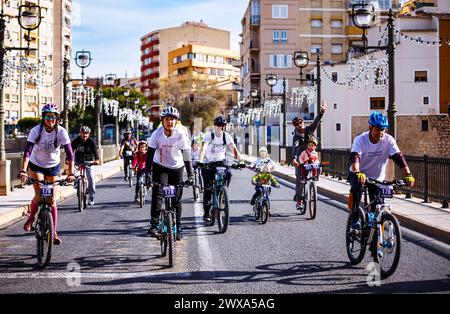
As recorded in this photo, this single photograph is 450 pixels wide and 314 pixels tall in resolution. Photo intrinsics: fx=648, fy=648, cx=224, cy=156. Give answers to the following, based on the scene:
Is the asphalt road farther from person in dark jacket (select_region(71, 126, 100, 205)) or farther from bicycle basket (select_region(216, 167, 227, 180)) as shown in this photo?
person in dark jacket (select_region(71, 126, 100, 205))

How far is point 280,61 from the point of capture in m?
80.3

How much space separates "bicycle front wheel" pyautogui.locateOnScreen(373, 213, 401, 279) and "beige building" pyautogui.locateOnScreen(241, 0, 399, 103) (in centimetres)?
6980

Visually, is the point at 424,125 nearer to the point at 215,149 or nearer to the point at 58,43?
the point at 215,149

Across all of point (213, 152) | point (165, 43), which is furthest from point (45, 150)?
point (165, 43)

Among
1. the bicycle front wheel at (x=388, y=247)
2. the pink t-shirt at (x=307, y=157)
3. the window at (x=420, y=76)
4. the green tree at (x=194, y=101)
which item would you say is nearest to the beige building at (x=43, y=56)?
the green tree at (x=194, y=101)

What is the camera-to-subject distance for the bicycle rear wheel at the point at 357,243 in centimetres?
778

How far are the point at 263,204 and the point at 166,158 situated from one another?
390 cm

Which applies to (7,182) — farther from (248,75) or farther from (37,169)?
(248,75)

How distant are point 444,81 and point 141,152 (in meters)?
42.8

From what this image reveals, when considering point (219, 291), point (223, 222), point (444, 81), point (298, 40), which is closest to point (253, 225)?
point (223, 222)

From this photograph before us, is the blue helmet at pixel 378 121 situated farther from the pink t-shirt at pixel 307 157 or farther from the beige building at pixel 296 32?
the beige building at pixel 296 32

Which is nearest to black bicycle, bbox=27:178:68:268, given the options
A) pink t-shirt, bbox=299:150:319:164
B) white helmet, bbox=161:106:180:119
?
white helmet, bbox=161:106:180:119

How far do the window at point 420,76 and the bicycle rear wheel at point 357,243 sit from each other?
161 ft

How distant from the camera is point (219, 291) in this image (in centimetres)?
639
